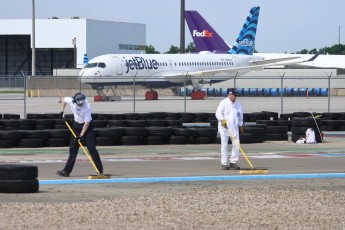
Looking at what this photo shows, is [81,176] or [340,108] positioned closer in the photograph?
[81,176]

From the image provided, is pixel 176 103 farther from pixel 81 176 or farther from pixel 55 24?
pixel 55 24

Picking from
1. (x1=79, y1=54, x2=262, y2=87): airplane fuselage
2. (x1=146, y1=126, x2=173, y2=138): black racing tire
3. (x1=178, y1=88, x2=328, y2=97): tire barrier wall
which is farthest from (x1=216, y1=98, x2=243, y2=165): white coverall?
(x1=178, y1=88, x2=328, y2=97): tire barrier wall

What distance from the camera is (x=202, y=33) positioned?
87.8 meters

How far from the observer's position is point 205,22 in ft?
287

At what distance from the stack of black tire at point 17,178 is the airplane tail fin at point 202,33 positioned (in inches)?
2851

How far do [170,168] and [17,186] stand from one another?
17.3ft

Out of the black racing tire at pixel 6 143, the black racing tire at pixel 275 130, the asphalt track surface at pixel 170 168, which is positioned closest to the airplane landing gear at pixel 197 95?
the black racing tire at pixel 275 130

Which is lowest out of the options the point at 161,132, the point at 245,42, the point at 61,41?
the point at 161,132

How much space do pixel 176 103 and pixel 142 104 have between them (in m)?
2.85

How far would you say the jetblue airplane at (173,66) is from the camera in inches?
2395

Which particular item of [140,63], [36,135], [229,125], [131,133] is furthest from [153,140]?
[140,63]

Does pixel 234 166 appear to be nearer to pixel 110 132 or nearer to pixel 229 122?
pixel 229 122

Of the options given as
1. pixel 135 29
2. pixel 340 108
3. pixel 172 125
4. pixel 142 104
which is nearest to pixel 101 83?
pixel 142 104

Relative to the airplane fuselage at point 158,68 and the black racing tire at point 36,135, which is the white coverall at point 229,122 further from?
the airplane fuselage at point 158,68
